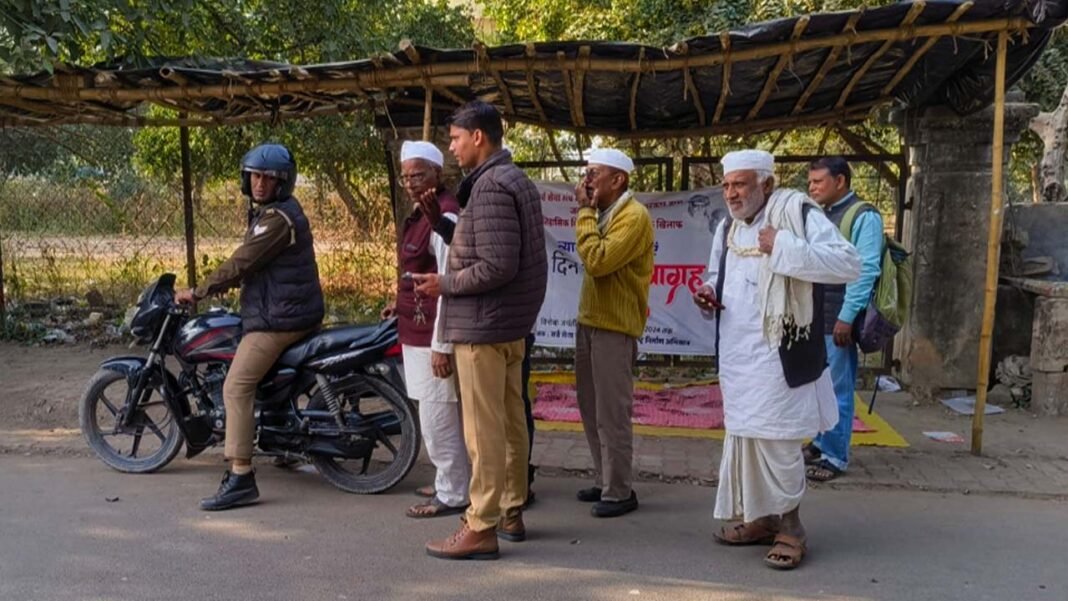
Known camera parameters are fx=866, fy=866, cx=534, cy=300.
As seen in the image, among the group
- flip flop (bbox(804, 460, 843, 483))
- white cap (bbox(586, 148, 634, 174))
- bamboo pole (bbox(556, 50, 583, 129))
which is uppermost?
bamboo pole (bbox(556, 50, 583, 129))

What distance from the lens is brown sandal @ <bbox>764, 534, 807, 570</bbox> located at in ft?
11.8

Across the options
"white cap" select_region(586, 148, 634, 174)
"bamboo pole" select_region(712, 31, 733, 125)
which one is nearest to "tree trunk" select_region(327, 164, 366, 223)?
"bamboo pole" select_region(712, 31, 733, 125)

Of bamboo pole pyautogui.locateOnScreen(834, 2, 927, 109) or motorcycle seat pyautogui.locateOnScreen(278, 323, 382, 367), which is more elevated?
bamboo pole pyautogui.locateOnScreen(834, 2, 927, 109)

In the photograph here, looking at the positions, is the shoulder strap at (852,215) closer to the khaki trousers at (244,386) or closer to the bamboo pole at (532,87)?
the bamboo pole at (532,87)

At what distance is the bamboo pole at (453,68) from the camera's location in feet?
14.6

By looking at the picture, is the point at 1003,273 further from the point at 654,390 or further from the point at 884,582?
the point at 884,582

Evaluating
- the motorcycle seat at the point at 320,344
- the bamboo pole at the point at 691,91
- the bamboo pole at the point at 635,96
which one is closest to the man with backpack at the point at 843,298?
the bamboo pole at the point at 691,91

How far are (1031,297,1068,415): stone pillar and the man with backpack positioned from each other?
2186mm

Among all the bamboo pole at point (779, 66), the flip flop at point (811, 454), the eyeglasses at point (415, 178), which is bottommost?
the flip flop at point (811, 454)

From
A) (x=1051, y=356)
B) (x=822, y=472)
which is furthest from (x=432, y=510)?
(x=1051, y=356)

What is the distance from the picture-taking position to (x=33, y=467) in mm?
5012

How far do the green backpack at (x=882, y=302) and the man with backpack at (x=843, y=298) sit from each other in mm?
Answer: 10

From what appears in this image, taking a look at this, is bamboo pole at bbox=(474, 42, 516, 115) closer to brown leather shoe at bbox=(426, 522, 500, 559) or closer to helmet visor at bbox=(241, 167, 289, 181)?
helmet visor at bbox=(241, 167, 289, 181)

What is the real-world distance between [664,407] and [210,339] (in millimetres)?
3248
